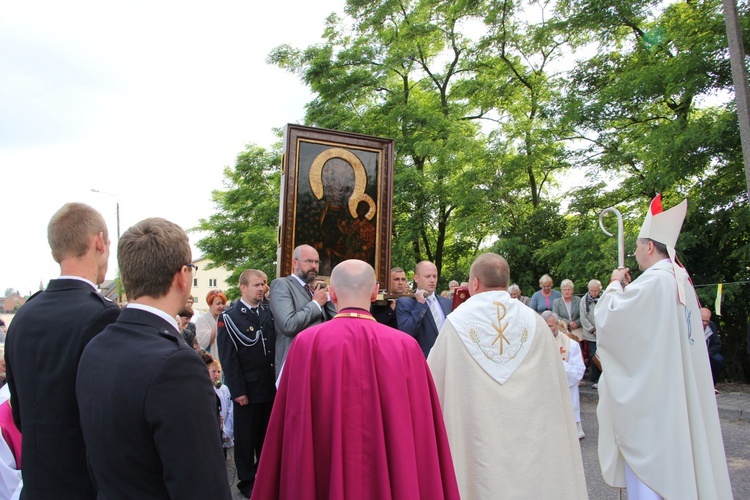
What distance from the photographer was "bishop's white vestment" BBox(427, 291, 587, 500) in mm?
3547

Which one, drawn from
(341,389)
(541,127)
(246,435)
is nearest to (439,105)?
(541,127)

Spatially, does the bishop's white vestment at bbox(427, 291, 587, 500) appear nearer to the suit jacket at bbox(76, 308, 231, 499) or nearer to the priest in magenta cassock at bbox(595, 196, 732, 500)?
the priest in magenta cassock at bbox(595, 196, 732, 500)

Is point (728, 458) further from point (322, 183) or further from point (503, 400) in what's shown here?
point (322, 183)

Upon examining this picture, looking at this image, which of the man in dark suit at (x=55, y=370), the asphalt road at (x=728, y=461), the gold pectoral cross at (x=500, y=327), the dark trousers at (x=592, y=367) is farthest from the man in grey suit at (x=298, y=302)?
the dark trousers at (x=592, y=367)

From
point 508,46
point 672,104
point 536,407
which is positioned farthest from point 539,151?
point 536,407

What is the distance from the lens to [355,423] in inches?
102

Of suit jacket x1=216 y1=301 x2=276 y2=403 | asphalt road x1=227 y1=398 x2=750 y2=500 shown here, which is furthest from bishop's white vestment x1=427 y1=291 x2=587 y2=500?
suit jacket x1=216 y1=301 x2=276 y2=403

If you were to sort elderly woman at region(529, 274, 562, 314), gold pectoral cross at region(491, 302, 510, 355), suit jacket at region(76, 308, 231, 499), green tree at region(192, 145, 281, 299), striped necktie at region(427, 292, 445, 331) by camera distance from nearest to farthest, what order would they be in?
suit jacket at region(76, 308, 231, 499) < gold pectoral cross at region(491, 302, 510, 355) < striped necktie at region(427, 292, 445, 331) < elderly woman at region(529, 274, 562, 314) < green tree at region(192, 145, 281, 299)

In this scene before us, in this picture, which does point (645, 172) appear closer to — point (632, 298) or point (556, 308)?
point (556, 308)

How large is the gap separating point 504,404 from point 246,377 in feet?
8.79

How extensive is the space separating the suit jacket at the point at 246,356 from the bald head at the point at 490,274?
2422 mm

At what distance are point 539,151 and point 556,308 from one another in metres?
5.94

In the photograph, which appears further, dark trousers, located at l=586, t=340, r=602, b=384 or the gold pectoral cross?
dark trousers, located at l=586, t=340, r=602, b=384

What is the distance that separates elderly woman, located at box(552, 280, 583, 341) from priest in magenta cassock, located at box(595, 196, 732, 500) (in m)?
6.63
